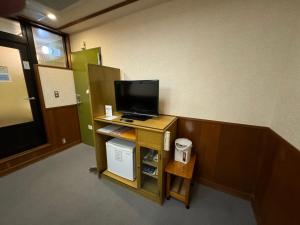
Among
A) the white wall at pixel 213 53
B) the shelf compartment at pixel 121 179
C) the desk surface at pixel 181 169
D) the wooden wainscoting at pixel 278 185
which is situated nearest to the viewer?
the wooden wainscoting at pixel 278 185

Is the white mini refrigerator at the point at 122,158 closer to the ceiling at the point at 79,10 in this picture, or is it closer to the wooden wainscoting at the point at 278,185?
the wooden wainscoting at the point at 278,185

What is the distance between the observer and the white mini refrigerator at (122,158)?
168cm

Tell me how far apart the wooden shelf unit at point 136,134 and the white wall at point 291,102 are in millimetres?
1015

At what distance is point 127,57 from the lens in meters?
2.13

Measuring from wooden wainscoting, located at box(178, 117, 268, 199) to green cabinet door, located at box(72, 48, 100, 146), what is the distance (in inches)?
79.6

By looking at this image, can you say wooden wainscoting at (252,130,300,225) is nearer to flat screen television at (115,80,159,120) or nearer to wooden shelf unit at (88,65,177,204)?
wooden shelf unit at (88,65,177,204)

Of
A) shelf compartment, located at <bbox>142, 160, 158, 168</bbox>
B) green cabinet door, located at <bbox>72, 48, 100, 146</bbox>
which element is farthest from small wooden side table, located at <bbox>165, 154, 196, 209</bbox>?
green cabinet door, located at <bbox>72, 48, 100, 146</bbox>

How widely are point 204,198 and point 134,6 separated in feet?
9.03

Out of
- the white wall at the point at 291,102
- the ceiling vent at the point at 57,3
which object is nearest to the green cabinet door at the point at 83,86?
the ceiling vent at the point at 57,3

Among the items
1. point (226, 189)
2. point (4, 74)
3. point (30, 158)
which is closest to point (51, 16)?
point (4, 74)

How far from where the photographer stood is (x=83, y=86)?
2.67 m

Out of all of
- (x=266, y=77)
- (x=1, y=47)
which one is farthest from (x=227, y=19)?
(x=1, y=47)

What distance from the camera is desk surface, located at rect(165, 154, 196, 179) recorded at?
142cm

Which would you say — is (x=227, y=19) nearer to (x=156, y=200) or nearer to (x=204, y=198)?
(x=204, y=198)
